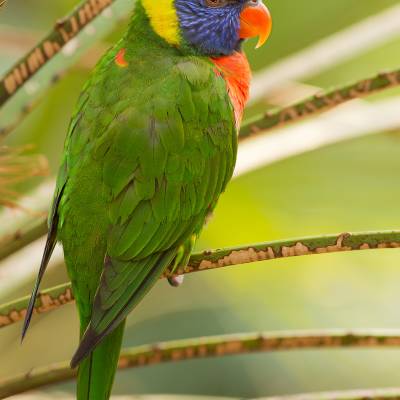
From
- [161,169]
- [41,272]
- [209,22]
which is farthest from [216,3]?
[41,272]

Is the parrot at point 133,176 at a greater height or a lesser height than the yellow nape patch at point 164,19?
lesser

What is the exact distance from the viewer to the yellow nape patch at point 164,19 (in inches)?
72.1

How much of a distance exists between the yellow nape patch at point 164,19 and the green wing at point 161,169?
0.50ft

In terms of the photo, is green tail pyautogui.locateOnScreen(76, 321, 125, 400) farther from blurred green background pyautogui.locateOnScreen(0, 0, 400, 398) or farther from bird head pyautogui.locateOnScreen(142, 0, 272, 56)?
blurred green background pyautogui.locateOnScreen(0, 0, 400, 398)

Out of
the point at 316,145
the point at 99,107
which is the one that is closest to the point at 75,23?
the point at 99,107

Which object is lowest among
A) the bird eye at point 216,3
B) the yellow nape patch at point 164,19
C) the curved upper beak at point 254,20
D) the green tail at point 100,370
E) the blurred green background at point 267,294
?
the blurred green background at point 267,294

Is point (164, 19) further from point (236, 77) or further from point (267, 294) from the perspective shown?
point (267, 294)

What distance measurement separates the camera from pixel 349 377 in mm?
2867

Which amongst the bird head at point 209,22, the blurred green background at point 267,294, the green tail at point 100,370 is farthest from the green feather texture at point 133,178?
the blurred green background at point 267,294

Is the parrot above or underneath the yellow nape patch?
underneath

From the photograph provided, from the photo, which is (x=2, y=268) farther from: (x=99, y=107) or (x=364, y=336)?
(x=364, y=336)

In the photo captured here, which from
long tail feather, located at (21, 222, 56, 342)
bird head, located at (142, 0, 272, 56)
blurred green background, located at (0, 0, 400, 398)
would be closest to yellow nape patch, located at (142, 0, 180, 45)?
bird head, located at (142, 0, 272, 56)

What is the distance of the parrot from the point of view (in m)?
1.40

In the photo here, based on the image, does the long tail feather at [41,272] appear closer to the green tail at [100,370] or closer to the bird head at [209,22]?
the green tail at [100,370]
